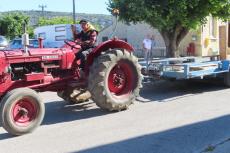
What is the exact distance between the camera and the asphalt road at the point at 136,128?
20.7ft

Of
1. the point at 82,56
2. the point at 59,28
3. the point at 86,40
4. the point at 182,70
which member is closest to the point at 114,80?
the point at 82,56

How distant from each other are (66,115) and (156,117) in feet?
5.83

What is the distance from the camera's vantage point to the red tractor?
7.13m

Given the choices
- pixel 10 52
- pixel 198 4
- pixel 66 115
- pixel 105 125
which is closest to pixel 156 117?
pixel 105 125

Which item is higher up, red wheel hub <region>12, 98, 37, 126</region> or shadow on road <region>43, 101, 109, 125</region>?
red wheel hub <region>12, 98, 37, 126</region>

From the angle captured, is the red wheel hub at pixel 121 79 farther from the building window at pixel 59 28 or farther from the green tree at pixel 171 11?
the building window at pixel 59 28

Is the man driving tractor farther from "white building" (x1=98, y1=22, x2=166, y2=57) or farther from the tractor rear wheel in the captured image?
"white building" (x1=98, y1=22, x2=166, y2=57)

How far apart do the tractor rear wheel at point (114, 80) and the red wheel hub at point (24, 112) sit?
138 cm

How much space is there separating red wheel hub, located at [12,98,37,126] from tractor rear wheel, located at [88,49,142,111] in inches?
54.4

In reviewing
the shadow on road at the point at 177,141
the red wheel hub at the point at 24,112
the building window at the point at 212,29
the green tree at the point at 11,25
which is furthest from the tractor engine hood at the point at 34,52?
the green tree at the point at 11,25

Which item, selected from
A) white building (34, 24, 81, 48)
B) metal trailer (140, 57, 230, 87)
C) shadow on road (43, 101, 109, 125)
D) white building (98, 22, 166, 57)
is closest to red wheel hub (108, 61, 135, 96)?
shadow on road (43, 101, 109, 125)

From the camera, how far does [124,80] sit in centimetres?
915

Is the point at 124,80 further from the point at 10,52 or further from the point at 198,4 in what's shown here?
the point at 198,4

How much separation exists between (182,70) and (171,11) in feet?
17.1
